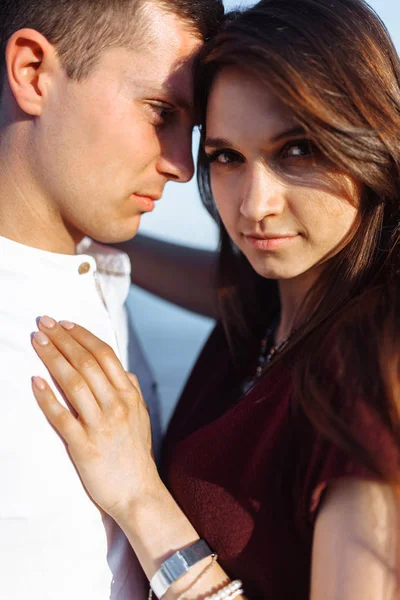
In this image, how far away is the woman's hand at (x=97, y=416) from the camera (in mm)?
1444

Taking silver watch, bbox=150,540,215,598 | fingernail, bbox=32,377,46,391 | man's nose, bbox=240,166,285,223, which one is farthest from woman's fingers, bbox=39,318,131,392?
man's nose, bbox=240,166,285,223

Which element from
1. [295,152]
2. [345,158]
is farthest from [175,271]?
[345,158]

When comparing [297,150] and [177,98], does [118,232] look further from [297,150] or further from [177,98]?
[297,150]

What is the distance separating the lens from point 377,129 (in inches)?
59.9

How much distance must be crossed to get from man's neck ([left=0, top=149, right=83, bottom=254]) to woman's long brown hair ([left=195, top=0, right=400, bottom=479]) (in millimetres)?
517

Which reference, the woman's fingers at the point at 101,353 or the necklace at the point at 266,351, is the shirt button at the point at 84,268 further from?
the necklace at the point at 266,351

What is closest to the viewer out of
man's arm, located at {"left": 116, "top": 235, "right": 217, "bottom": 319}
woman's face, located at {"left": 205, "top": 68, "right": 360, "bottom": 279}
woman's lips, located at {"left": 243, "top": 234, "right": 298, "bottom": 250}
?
woman's face, located at {"left": 205, "top": 68, "right": 360, "bottom": 279}

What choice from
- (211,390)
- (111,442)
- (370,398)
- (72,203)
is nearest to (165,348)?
(211,390)

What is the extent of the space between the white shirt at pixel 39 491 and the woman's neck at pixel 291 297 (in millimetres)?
627

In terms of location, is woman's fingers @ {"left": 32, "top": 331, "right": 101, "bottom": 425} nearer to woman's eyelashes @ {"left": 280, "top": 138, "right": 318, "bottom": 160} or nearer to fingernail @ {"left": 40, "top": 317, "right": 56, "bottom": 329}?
fingernail @ {"left": 40, "top": 317, "right": 56, "bottom": 329}

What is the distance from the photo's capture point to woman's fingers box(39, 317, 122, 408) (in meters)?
1.48

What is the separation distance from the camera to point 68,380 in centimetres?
146

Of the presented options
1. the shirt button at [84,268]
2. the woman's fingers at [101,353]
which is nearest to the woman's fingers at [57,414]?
the woman's fingers at [101,353]

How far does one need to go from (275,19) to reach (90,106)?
0.51 metres
